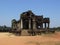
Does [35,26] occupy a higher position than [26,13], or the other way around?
[26,13]

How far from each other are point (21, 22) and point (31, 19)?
2.89 m

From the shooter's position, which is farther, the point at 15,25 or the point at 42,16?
the point at 15,25

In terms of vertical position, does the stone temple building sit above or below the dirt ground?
above

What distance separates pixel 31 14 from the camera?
162ft

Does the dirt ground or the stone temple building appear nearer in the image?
the dirt ground

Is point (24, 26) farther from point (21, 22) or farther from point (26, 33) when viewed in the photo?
point (26, 33)

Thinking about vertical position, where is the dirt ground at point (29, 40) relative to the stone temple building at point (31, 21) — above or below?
below

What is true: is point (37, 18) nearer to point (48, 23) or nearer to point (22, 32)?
point (48, 23)

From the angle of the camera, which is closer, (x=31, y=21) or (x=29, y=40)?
(x=29, y=40)

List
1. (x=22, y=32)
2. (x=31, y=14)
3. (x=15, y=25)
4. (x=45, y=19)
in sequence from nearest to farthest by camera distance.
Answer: (x=22, y=32) < (x=31, y=14) < (x=45, y=19) < (x=15, y=25)

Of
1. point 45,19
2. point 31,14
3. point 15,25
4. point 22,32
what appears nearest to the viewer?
point 22,32

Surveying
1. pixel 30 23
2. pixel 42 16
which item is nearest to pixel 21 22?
pixel 30 23

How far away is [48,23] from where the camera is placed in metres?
53.3

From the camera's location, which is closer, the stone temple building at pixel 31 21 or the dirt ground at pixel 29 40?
the dirt ground at pixel 29 40
